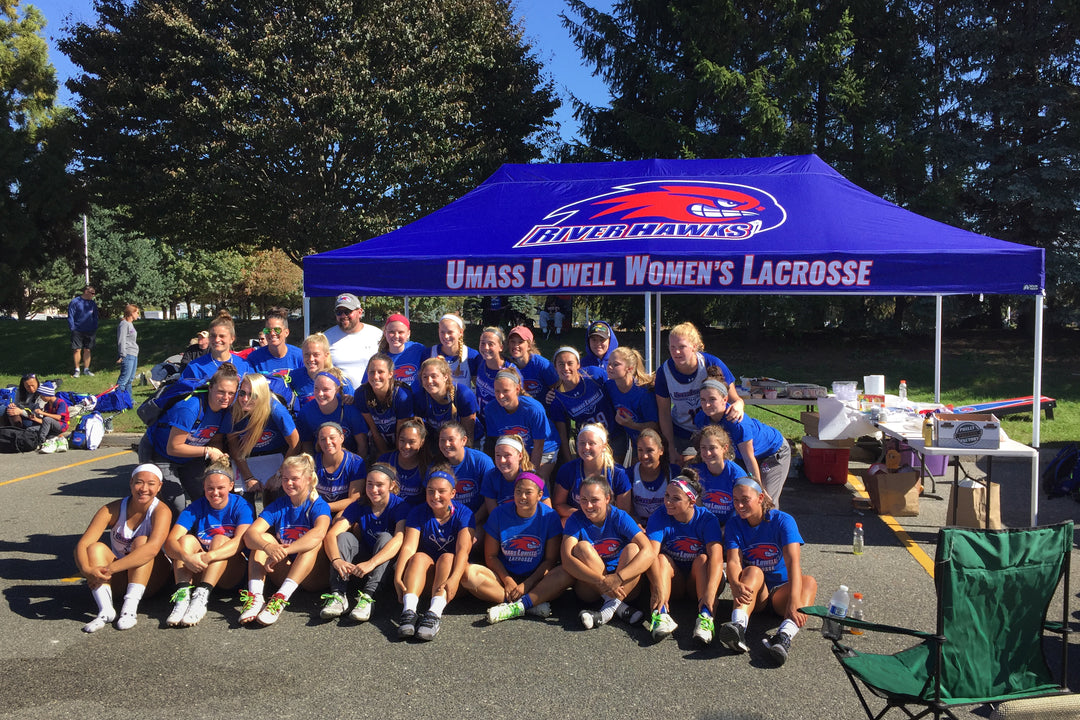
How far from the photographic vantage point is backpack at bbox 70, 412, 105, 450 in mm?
10219

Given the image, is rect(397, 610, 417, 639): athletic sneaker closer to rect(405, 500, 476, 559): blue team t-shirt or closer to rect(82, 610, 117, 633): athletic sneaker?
rect(405, 500, 476, 559): blue team t-shirt

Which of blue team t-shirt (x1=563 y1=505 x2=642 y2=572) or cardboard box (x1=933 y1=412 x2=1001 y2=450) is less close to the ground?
cardboard box (x1=933 y1=412 x2=1001 y2=450)

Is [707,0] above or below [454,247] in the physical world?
above

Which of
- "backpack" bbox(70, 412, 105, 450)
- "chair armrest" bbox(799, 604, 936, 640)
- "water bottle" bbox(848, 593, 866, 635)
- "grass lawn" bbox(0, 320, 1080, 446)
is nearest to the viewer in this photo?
"chair armrest" bbox(799, 604, 936, 640)

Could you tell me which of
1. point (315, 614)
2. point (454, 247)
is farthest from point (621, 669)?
point (454, 247)

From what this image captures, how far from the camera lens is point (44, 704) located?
11.6 feet

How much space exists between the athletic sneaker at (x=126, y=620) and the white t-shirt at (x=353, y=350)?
246cm

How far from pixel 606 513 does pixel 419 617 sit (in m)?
1.23

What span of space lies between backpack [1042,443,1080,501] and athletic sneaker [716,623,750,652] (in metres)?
4.91

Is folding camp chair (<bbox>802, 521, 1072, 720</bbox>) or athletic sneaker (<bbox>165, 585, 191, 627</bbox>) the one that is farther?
athletic sneaker (<bbox>165, 585, 191, 627</bbox>)

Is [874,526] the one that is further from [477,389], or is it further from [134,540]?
[134,540]

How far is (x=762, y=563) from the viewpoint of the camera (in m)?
4.45

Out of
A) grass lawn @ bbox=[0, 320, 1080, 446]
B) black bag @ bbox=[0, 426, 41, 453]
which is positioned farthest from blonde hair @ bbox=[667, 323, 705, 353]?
black bag @ bbox=[0, 426, 41, 453]

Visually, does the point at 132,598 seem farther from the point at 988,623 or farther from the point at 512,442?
the point at 988,623
